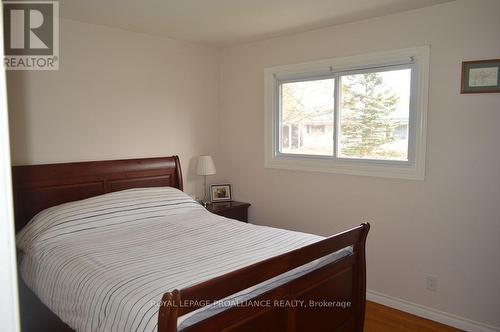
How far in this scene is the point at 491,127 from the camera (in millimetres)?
2561

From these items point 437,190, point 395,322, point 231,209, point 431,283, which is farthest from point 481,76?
point 231,209

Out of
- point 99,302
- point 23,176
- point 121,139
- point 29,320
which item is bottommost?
point 29,320

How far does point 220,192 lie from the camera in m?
4.18

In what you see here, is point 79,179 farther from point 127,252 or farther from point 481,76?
point 481,76

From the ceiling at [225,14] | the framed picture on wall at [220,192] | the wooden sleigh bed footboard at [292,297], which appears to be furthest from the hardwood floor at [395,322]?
the ceiling at [225,14]

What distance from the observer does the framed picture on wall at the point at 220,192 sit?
414 centimetres

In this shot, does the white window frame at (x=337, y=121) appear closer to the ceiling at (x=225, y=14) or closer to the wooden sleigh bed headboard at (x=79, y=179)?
the ceiling at (x=225, y=14)

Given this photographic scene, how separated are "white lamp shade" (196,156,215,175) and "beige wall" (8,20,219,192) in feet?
0.50

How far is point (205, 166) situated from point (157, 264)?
6.44 feet

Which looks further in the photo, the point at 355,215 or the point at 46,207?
the point at 355,215

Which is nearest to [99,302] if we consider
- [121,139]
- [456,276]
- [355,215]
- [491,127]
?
[121,139]

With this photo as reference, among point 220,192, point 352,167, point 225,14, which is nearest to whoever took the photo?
point 225,14

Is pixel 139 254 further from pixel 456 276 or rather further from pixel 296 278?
pixel 456 276

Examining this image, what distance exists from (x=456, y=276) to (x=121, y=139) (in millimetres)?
3062
